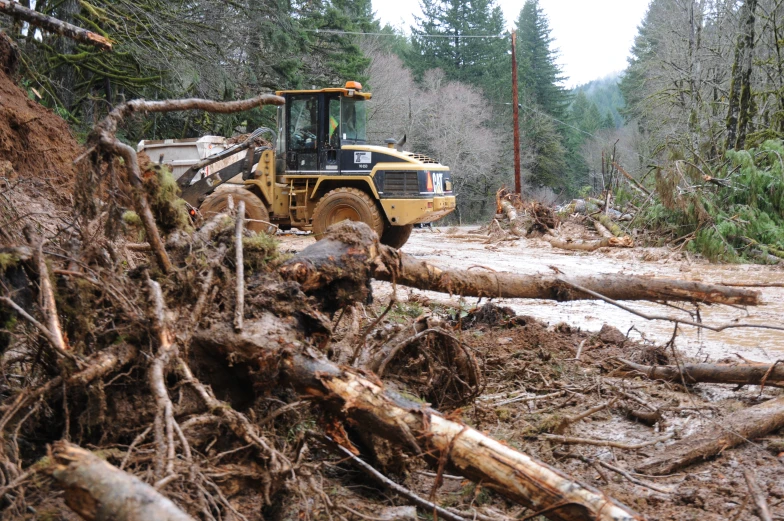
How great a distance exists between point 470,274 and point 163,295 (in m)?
2.86

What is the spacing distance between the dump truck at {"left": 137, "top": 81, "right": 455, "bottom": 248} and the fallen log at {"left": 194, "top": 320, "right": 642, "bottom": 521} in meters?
9.39

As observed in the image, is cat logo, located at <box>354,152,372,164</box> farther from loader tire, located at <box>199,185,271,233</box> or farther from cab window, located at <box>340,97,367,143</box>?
loader tire, located at <box>199,185,271,233</box>

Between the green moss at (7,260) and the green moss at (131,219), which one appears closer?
the green moss at (7,260)

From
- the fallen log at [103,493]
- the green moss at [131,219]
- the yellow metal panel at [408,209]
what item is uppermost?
the green moss at [131,219]

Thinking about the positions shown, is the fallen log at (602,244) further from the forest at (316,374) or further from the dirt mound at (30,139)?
the dirt mound at (30,139)

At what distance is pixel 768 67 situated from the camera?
19.9 meters

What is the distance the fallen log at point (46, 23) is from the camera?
6648mm

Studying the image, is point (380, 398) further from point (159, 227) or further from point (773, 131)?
point (773, 131)

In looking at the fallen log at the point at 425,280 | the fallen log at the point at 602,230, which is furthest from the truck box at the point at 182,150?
the fallen log at the point at 425,280

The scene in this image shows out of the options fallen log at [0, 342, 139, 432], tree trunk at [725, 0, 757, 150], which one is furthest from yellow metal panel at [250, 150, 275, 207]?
tree trunk at [725, 0, 757, 150]

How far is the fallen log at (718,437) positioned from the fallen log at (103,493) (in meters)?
2.94

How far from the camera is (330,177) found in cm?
1357

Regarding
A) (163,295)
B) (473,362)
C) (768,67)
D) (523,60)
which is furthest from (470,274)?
(523,60)

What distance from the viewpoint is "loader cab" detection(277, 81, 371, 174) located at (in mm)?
13398
